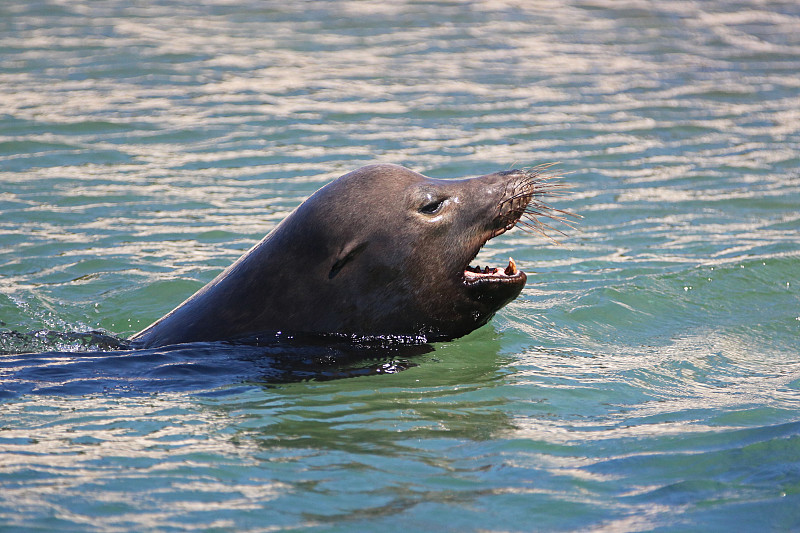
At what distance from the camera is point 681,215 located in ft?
38.3

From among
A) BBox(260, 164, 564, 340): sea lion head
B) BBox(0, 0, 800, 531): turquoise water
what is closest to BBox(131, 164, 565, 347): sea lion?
BBox(260, 164, 564, 340): sea lion head

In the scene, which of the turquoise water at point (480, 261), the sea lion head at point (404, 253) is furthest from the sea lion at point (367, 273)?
the turquoise water at point (480, 261)

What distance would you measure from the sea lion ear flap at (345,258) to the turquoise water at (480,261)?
61cm

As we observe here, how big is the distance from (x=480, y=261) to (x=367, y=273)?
367cm

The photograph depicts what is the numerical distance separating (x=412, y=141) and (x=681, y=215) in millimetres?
3805

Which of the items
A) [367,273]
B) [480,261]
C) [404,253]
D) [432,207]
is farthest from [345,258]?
[480,261]

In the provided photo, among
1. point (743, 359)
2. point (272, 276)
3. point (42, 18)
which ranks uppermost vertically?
point (42, 18)

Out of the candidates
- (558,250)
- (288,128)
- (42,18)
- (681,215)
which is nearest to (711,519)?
(558,250)

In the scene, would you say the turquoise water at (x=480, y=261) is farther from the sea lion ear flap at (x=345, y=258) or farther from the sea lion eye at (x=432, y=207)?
the sea lion eye at (x=432, y=207)

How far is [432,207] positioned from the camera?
7.12 meters

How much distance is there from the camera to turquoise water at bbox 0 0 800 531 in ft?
16.4

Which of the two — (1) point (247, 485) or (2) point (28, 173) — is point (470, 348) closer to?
(1) point (247, 485)

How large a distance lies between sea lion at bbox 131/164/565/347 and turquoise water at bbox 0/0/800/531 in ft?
0.97

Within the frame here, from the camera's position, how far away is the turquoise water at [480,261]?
4.99 m
